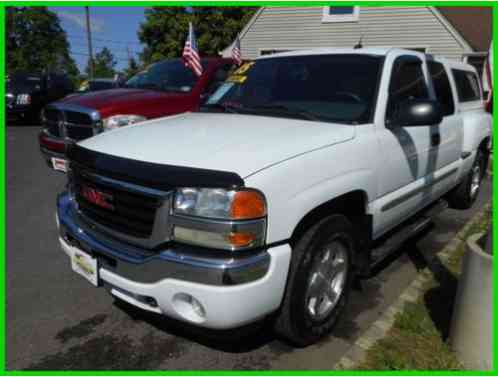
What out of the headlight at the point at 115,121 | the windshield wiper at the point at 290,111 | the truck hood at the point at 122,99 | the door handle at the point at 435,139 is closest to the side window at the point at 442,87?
the door handle at the point at 435,139

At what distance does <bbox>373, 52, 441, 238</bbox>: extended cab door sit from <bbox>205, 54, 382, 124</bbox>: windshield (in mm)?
149

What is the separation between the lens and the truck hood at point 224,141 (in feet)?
7.29

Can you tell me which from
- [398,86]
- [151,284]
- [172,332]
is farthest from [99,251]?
[398,86]

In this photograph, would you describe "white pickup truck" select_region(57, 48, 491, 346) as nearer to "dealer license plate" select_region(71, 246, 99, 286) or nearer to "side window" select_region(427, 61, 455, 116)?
"dealer license plate" select_region(71, 246, 99, 286)

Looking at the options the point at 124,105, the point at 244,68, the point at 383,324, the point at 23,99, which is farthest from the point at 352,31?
the point at 383,324

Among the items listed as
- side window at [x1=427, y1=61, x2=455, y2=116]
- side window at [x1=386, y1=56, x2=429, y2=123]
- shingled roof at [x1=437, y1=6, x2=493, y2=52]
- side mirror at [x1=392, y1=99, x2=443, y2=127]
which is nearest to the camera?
side mirror at [x1=392, y1=99, x2=443, y2=127]

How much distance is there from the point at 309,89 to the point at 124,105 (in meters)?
3.04

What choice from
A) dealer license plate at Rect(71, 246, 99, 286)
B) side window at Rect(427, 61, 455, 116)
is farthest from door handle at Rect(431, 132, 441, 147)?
dealer license plate at Rect(71, 246, 99, 286)

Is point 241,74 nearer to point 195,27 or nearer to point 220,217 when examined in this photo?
point 220,217

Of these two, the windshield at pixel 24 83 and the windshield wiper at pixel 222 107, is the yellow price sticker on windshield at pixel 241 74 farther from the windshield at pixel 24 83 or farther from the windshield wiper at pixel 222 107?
the windshield at pixel 24 83

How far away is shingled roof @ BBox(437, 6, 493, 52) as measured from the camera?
1486 centimetres

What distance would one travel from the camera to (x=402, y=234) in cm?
363

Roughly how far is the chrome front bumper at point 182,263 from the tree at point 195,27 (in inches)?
988

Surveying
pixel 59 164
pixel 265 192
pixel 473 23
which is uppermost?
pixel 473 23
